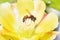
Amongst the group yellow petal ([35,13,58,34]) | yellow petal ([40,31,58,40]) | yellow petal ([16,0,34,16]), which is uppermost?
yellow petal ([16,0,34,16])

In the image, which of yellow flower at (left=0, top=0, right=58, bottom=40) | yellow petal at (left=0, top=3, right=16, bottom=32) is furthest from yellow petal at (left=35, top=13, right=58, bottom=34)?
yellow petal at (left=0, top=3, right=16, bottom=32)

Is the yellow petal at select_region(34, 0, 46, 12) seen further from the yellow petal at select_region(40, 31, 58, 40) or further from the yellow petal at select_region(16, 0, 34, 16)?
the yellow petal at select_region(40, 31, 58, 40)

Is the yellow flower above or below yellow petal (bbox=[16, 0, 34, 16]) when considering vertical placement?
below

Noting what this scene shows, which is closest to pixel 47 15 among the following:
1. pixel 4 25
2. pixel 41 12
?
pixel 41 12

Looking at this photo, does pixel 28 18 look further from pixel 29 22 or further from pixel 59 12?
pixel 59 12

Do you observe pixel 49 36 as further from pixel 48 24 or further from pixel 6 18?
pixel 6 18

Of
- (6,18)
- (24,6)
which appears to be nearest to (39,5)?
(24,6)

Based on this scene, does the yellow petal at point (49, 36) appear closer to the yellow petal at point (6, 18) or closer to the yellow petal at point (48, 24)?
the yellow petal at point (48, 24)

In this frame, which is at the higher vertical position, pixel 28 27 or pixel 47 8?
pixel 47 8
